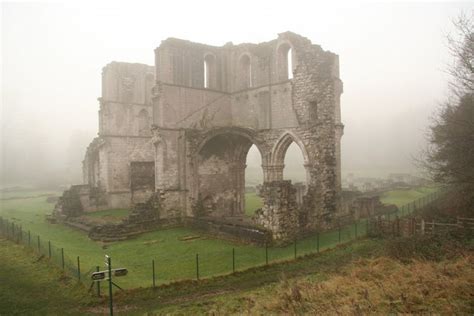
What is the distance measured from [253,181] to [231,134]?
33869mm

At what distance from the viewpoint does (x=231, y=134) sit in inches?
832

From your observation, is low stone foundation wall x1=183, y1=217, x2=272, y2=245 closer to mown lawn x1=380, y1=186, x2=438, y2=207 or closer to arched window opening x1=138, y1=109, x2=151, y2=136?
arched window opening x1=138, y1=109, x2=151, y2=136

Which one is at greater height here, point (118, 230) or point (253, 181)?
point (253, 181)

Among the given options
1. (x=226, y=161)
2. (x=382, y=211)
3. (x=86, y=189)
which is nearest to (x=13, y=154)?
(x=86, y=189)

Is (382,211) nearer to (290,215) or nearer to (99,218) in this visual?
(290,215)

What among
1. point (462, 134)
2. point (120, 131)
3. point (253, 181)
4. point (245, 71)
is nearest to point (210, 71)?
point (245, 71)

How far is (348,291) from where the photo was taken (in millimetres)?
8195

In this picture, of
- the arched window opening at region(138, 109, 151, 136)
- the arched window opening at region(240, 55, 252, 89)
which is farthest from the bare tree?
the arched window opening at region(138, 109, 151, 136)

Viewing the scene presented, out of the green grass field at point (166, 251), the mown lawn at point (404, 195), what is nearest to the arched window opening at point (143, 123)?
the green grass field at point (166, 251)

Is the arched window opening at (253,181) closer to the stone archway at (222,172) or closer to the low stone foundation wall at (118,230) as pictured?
the stone archway at (222,172)

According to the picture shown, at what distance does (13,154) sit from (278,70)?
59794 mm

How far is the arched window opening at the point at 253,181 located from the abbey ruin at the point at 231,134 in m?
4.55

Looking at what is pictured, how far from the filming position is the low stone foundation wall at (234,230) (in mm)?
14761

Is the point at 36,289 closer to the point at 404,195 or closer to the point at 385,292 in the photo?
the point at 385,292
